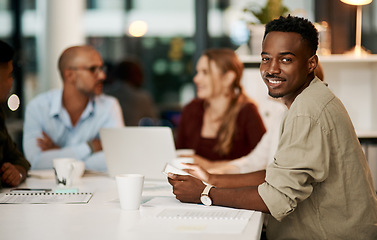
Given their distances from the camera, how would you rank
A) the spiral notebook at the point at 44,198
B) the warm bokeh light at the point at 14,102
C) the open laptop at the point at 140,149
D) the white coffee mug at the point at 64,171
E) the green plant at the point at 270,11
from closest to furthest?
the spiral notebook at the point at 44,198
the white coffee mug at the point at 64,171
the open laptop at the point at 140,149
the green plant at the point at 270,11
the warm bokeh light at the point at 14,102

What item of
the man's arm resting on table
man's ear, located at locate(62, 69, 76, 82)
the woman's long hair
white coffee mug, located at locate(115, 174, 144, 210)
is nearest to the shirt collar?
man's ear, located at locate(62, 69, 76, 82)

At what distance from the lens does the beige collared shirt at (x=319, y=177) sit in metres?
1.69

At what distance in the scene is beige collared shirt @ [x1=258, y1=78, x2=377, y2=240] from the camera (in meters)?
1.69

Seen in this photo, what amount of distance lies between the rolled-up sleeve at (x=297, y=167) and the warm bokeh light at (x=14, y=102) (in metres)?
4.12

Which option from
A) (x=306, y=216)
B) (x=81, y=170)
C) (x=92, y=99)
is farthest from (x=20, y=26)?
(x=306, y=216)

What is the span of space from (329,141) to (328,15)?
3.67 meters

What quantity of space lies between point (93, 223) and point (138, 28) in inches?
166

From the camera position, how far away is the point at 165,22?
18.5 ft

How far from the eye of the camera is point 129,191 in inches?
70.5

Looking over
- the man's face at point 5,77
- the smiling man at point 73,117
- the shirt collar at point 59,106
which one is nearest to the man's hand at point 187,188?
the man's face at point 5,77

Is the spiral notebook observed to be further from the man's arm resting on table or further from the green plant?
the green plant

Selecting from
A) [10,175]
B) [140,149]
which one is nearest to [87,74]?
[140,149]

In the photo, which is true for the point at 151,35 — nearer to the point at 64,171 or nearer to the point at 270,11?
the point at 270,11

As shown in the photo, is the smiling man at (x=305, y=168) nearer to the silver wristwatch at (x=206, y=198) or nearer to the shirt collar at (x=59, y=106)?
the silver wristwatch at (x=206, y=198)
